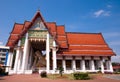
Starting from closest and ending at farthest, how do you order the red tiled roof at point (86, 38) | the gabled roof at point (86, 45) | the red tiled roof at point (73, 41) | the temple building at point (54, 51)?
the temple building at point (54, 51) → the red tiled roof at point (73, 41) → the gabled roof at point (86, 45) → the red tiled roof at point (86, 38)

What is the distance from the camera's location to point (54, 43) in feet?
91.7

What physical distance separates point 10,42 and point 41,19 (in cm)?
812

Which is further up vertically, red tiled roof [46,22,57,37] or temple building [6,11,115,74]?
red tiled roof [46,22,57,37]

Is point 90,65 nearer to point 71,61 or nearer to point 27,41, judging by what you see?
point 71,61

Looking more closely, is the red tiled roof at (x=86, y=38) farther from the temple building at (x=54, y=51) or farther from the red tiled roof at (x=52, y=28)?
the red tiled roof at (x=52, y=28)

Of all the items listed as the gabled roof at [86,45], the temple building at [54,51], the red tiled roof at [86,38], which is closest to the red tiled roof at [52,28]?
the temple building at [54,51]

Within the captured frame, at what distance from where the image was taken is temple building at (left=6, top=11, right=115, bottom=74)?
2750 centimetres

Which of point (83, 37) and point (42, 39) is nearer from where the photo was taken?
point (42, 39)

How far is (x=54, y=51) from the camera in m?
27.7

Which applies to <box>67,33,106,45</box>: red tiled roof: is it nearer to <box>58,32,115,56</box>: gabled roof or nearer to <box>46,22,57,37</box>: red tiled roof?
<box>58,32,115,56</box>: gabled roof

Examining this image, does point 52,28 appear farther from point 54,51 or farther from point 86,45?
point 86,45

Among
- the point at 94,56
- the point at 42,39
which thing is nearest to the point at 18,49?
the point at 42,39

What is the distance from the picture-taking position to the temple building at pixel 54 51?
2750cm

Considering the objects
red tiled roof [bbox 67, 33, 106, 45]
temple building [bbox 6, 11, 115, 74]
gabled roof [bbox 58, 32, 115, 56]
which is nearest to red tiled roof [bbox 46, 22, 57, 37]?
temple building [bbox 6, 11, 115, 74]
